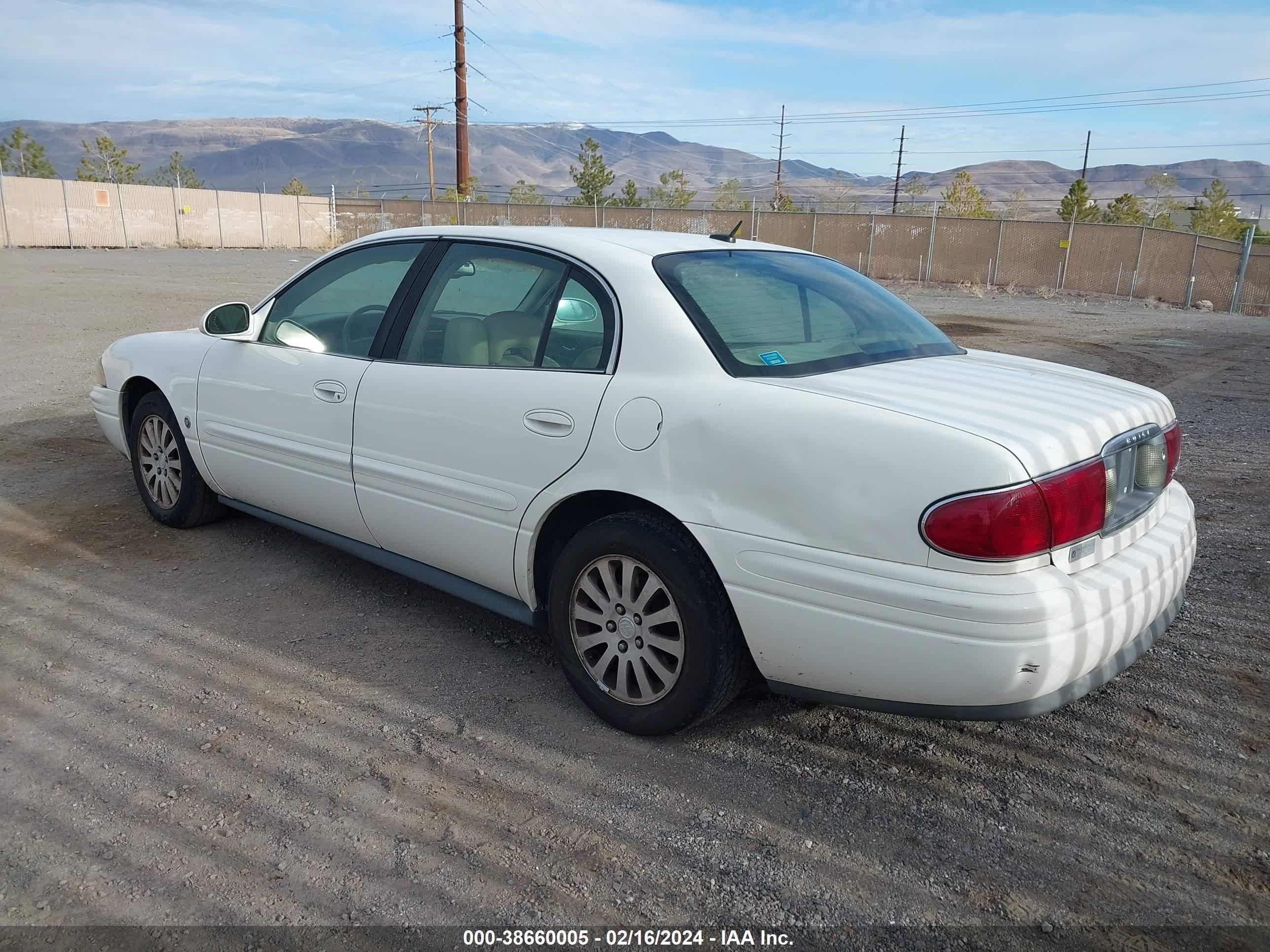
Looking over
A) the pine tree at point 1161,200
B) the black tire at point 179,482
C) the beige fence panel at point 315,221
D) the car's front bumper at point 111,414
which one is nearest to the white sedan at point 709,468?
the black tire at point 179,482

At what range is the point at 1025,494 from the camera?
232 centimetres

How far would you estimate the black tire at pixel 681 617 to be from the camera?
2.74 meters

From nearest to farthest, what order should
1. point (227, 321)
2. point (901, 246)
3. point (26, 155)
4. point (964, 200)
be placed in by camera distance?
point (227, 321) → point (901, 246) → point (964, 200) → point (26, 155)

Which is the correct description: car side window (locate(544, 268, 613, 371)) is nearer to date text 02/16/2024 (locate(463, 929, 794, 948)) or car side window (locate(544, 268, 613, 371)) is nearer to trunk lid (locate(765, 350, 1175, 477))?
trunk lid (locate(765, 350, 1175, 477))

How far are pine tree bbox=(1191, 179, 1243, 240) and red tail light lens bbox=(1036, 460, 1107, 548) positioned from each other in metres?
47.4

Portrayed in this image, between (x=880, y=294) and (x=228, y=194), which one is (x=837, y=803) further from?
(x=228, y=194)

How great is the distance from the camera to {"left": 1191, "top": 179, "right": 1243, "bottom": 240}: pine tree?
45656 millimetres

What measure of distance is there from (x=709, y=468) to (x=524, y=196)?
59.0 metres

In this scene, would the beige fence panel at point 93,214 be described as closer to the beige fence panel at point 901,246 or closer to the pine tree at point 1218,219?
the beige fence panel at point 901,246

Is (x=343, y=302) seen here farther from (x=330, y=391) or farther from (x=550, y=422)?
(x=550, y=422)

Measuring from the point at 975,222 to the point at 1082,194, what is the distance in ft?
73.9

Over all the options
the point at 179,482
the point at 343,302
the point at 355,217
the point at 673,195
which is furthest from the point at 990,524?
the point at 673,195

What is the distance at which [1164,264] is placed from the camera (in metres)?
27.7

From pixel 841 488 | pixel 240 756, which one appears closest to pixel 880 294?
pixel 841 488
